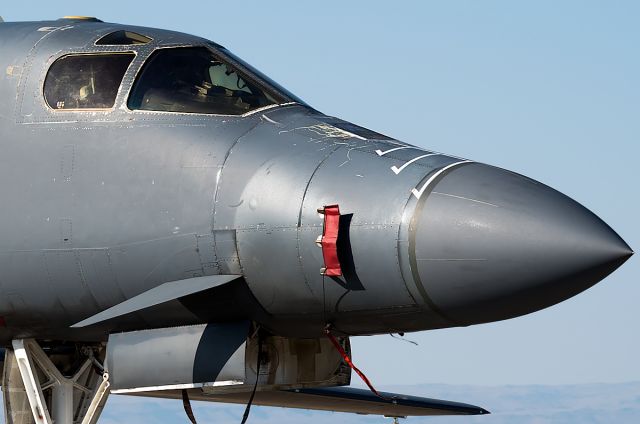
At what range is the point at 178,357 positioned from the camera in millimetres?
12398

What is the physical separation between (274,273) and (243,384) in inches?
38.8

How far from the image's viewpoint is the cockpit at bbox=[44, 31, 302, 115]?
13.0 meters

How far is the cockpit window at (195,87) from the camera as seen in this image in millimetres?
12906

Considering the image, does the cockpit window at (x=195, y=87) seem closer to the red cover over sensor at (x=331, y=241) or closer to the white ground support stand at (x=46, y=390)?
the red cover over sensor at (x=331, y=241)

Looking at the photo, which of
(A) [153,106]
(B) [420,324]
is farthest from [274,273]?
(A) [153,106]

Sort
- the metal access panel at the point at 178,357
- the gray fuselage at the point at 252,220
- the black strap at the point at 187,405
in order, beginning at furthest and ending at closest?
the black strap at the point at 187,405 < the metal access panel at the point at 178,357 < the gray fuselage at the point at 252,220

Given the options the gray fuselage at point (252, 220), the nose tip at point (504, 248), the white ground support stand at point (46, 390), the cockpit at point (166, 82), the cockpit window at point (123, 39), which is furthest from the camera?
the white ground support stand at point (46, 390)

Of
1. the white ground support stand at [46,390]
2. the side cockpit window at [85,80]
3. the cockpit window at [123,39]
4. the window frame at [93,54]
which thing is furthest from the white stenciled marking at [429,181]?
the white ground support stand at [46,390]

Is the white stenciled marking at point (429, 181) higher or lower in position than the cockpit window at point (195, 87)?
lower

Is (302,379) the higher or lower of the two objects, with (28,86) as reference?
lower

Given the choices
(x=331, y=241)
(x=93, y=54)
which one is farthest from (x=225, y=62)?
(x=331, y=241)

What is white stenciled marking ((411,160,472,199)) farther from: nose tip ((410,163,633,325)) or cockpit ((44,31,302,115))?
cockpit ((44,31,302,115))

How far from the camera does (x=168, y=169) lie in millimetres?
12578

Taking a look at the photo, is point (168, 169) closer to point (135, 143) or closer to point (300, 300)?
point (135, 143)
